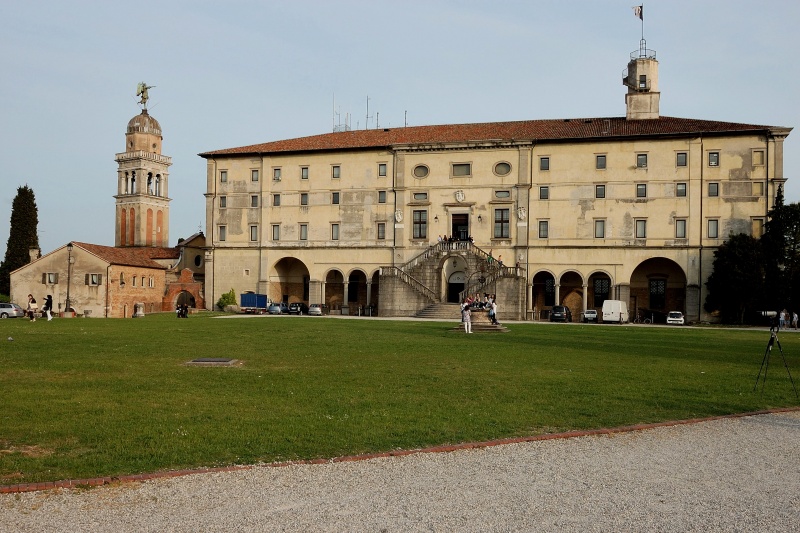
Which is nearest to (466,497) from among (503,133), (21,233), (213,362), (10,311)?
(213,362)

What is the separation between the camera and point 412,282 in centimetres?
5944

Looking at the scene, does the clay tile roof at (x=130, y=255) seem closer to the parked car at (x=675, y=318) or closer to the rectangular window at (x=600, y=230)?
the rectangular window at (x=600, y=230)

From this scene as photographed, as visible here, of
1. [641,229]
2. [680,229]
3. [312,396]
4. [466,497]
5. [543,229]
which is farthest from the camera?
[543,229]

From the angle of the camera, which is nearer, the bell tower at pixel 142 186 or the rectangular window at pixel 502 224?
the rectangular window at pixel 502 224

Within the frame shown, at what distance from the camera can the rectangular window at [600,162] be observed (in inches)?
2343

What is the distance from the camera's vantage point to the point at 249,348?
24312 millimetres

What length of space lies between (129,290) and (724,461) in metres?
61.9

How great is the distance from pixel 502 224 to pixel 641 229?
1087cm

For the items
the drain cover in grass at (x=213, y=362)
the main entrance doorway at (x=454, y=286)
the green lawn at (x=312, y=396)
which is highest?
the main entrance doorway at (x=454, y=286)

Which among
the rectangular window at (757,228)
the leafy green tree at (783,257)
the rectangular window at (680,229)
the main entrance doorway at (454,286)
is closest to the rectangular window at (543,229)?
the main entrance doorway at (454,286)

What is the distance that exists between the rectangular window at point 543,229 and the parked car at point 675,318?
11382 millimetres

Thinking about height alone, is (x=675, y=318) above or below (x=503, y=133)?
below

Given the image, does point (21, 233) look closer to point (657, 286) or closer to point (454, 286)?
point (454, 286)

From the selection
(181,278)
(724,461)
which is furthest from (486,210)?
(724,461)
